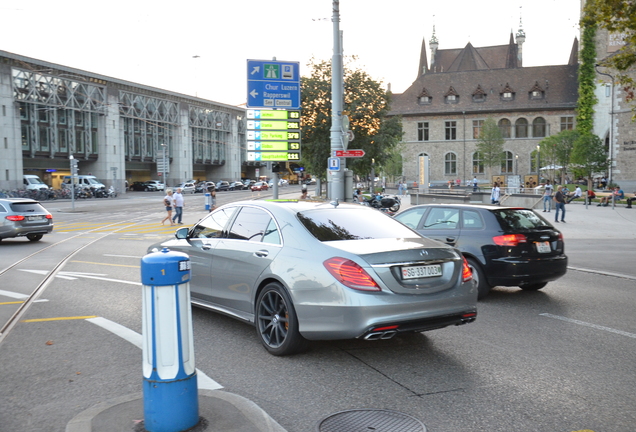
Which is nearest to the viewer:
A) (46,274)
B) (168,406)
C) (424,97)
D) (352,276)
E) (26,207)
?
(168,406)

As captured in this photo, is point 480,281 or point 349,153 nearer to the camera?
point 480,281

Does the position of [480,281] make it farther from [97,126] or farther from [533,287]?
[97,126]

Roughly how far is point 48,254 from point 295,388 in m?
12.6

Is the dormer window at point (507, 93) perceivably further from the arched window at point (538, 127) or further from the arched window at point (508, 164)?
the arched window at point (508, 164)

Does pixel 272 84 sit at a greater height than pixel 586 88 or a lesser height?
lesser

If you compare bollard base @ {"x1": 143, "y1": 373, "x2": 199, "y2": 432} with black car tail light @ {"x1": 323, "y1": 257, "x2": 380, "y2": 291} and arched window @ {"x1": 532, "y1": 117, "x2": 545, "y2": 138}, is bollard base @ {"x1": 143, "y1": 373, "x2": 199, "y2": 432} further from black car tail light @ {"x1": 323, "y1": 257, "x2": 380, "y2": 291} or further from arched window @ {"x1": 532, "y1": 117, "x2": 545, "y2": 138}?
arched window @ {"x1": 532, "y1": 117, "x2": 545, "y2": 138}

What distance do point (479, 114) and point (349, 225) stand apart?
75994mm

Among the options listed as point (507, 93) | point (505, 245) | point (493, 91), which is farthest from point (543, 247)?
point (493, 91)

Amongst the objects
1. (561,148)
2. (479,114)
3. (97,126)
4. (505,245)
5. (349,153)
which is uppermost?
(479,114)

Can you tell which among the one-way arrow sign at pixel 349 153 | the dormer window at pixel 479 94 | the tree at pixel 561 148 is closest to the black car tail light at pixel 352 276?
the one-way arrow sign at pixel 349 153

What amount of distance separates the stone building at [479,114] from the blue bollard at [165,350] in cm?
7432

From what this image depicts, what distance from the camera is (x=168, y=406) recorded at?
3916 millimetres

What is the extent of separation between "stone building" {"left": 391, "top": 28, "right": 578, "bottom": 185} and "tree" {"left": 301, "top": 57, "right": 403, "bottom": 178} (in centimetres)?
4550

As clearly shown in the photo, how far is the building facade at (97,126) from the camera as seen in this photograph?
54.8 meters
